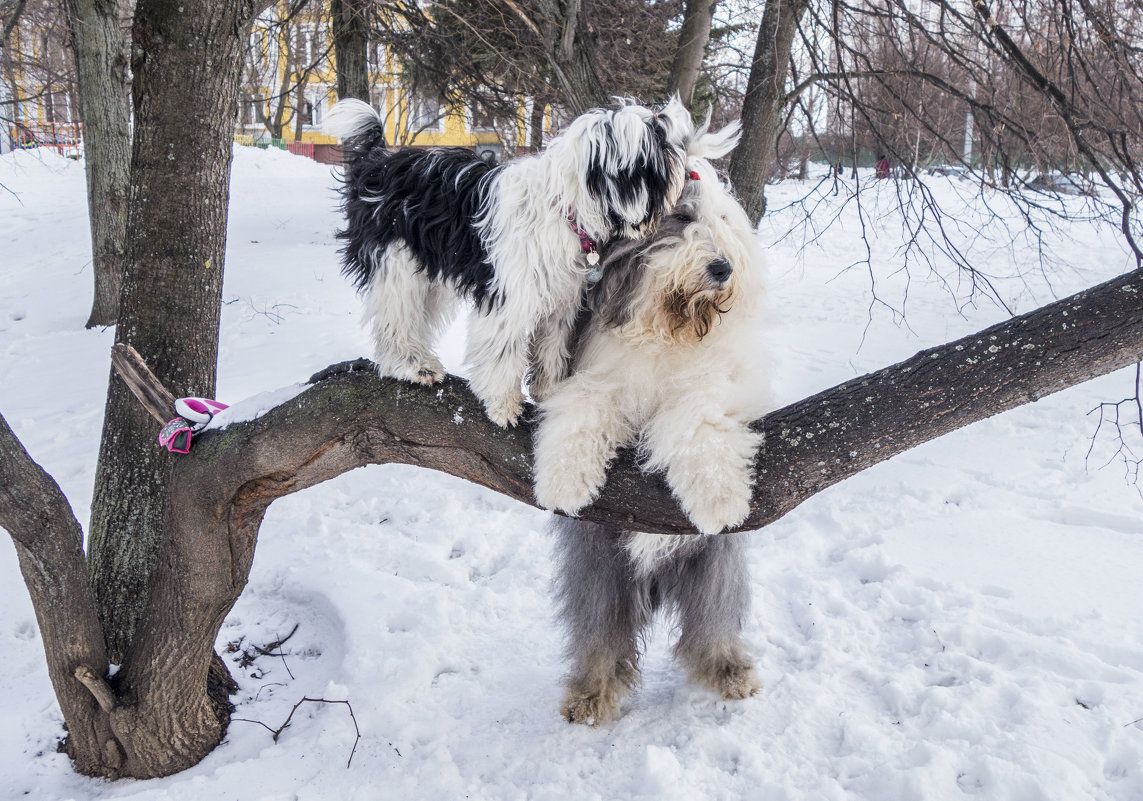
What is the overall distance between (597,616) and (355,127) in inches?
69.7

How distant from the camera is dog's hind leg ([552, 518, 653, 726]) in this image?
111 inches

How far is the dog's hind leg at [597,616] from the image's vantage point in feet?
9.27

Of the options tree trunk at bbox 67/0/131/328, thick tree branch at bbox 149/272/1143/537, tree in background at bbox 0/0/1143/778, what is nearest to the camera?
thick tree branch at bbox 149/272/1143/537

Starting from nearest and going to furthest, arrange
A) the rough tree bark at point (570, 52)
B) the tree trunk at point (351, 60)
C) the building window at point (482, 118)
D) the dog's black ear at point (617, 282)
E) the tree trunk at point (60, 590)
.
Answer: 1. the dog's black ear at point (617, 282)
2. the tree trunk at point (60, 590)
3. the rough tree bark at point (570, 52)
4. the building window at point (482, 118)
5. the tree trunk at point (351, 60)

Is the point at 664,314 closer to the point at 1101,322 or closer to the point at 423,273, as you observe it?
the point at 423,273

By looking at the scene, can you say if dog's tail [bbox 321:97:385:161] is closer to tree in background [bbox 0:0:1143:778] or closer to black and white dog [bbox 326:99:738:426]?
black and white dog [bbox 326:99:738:426]

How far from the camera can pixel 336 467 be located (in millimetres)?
2381

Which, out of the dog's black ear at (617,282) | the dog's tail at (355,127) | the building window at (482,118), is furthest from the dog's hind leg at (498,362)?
the building window at (482,118)

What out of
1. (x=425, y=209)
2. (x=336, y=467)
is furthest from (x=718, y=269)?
(x=336, y=467)

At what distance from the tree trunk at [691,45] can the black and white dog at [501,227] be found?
3.28 metres

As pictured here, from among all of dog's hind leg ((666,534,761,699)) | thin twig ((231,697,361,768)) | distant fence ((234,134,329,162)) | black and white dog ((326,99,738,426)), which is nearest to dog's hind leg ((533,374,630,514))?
black and white dog ((326,99,738,426))

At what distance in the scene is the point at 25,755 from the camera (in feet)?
9.47

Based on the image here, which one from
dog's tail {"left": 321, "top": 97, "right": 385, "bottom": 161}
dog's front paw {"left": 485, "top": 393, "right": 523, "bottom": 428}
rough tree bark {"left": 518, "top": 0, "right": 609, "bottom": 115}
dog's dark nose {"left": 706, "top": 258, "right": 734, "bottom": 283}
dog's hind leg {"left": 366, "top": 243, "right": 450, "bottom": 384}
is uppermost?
rough tree bark {"left": 518, "top": 0, "right": 609, "bottom": 115}

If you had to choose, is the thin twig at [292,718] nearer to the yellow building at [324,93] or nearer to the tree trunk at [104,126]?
the yellow building at [324,93]
